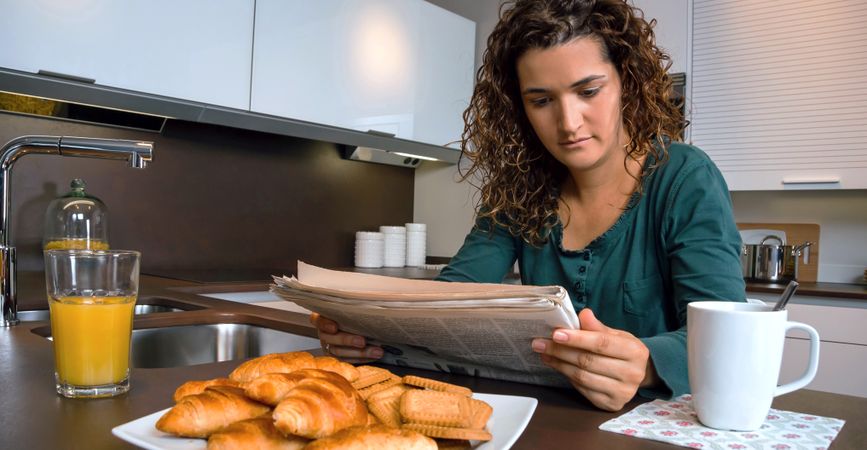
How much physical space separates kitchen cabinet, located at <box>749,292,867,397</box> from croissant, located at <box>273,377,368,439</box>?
236 centimetres

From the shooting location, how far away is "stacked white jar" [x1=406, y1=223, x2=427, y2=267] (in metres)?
3.44

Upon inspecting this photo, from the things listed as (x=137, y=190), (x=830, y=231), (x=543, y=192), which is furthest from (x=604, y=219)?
(x=830, y=231)

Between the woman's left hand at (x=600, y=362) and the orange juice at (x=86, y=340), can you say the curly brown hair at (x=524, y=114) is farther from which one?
the orange juice at (x=86, y=340)

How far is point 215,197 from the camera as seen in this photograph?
9.17 ft

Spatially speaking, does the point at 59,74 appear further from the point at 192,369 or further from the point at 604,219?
the point at 604,219

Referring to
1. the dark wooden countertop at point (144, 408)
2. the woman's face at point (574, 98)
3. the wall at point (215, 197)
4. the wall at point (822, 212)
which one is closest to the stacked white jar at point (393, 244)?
the wall at point (215, 197)

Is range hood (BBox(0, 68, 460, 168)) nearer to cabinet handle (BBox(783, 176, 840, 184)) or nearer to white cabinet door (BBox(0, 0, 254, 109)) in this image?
white cabinet door (BBox(0, 0, 254, 109))

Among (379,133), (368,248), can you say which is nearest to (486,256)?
(379,133)

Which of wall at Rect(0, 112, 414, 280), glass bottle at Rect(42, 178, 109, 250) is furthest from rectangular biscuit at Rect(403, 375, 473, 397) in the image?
wall at Rect(0, 112, 414, 280)

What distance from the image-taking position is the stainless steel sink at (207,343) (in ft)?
4.49

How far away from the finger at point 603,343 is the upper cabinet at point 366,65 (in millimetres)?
2033

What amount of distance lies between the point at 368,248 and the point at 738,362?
2630 mm

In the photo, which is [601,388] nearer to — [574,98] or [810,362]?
[810,362]

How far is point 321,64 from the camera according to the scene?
2748mm
